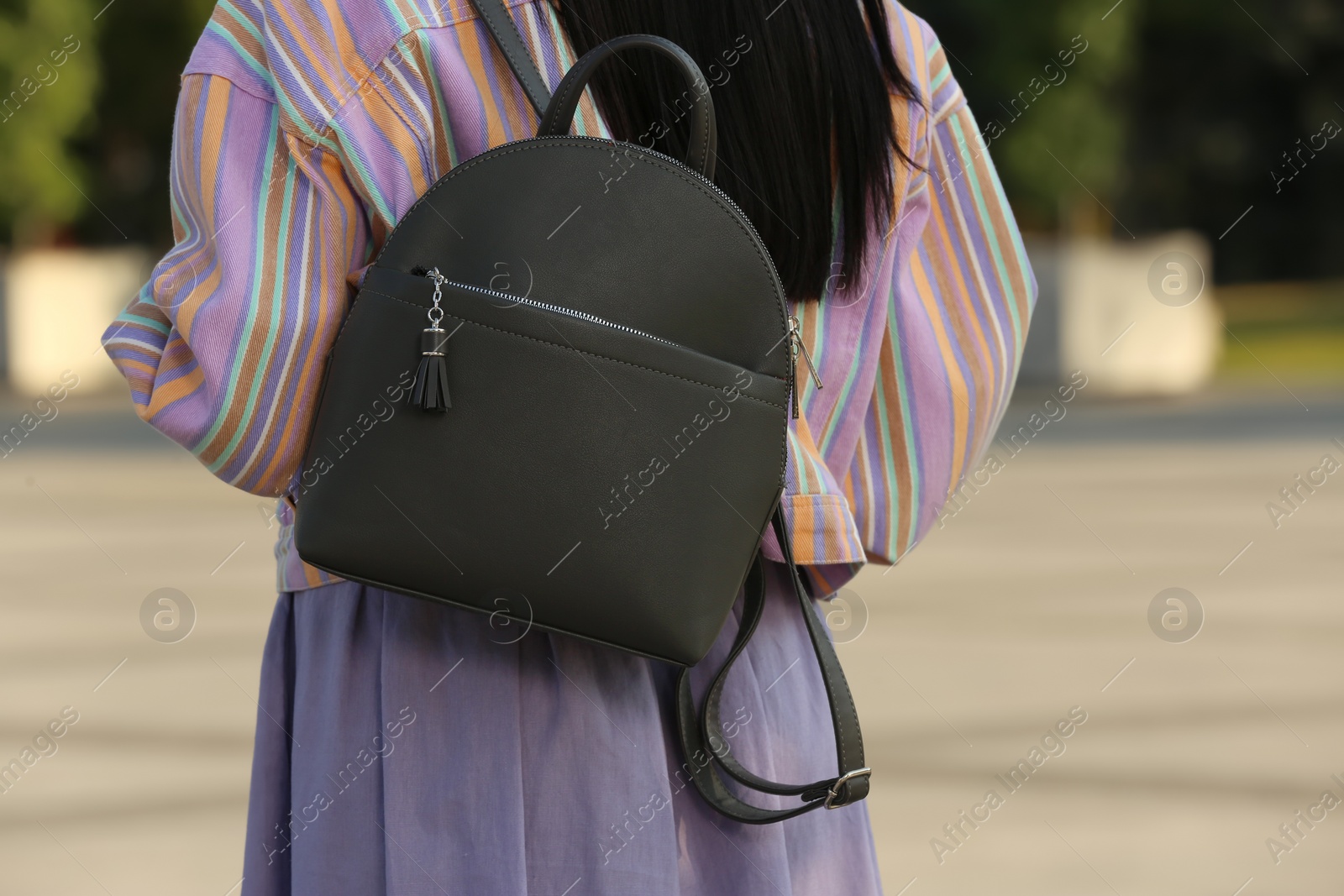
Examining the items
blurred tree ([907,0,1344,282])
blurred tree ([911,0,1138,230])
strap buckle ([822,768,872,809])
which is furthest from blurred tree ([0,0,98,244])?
strap buckle ([822,768,872,809])

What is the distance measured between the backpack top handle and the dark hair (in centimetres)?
7

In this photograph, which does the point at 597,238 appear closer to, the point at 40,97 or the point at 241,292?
the point at 241,292

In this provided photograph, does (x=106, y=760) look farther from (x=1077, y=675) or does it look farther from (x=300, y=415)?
(x=300, y=415)

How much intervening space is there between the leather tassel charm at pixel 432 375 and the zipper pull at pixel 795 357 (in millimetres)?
309

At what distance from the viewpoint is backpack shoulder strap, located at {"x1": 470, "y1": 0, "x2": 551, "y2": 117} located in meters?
1.40

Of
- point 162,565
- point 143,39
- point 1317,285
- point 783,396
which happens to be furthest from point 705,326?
point 1317,285

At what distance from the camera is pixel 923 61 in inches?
65.7

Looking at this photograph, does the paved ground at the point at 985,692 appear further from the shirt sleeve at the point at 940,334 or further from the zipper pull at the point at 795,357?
the zipper pull at the point at 795,357

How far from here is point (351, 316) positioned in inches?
53.1

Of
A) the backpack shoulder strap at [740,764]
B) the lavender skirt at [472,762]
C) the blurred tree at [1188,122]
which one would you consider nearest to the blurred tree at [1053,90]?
the blurred tree at [1188,122]

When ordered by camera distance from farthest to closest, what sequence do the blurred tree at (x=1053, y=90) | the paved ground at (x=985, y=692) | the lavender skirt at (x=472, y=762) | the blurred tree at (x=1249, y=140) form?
the blurred tree at (x=1249, y=140) < the blurred tree at (x=1053, y=90) < the paved ground at (x=985, y=692) < the lavender skirt at (x=472, y=762)

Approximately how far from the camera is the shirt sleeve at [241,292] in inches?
53.0

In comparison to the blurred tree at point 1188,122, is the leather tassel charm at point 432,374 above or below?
above

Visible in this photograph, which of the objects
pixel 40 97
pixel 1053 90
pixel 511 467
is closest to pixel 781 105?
pixel 511 467
